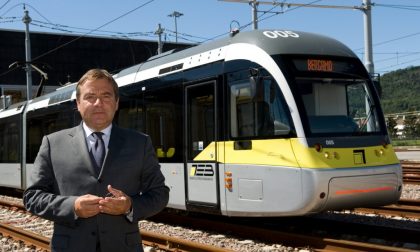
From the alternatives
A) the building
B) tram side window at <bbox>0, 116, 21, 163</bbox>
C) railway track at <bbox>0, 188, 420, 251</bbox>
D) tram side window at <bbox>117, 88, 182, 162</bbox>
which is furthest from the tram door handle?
the building

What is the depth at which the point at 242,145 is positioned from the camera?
833 cm

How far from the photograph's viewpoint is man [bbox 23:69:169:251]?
2.72 meters

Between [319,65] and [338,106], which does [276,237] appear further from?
[319,65]

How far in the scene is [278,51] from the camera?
26.9 feet

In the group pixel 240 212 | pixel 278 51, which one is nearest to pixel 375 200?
pixel 240 212

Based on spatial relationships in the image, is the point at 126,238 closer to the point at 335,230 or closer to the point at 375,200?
the point at 375,200

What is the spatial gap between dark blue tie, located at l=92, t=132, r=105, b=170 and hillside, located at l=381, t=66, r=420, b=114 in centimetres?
10898

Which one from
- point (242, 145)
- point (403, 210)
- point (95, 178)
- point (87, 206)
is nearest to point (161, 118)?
point (242, 145)

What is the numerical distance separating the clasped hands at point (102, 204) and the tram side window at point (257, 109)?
5.39 m

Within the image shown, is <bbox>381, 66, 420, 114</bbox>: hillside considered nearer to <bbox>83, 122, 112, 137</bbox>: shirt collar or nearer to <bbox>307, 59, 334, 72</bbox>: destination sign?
<bbox>307, 59, 334, 72</bbox>: destination sign

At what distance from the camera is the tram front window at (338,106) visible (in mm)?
7977

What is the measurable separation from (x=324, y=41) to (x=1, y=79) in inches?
1689

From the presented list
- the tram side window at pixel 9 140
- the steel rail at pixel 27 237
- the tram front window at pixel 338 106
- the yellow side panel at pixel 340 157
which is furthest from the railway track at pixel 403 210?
the tram side window at pixel 9 140

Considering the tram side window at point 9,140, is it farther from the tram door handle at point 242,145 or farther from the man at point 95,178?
the man at point 95,178
